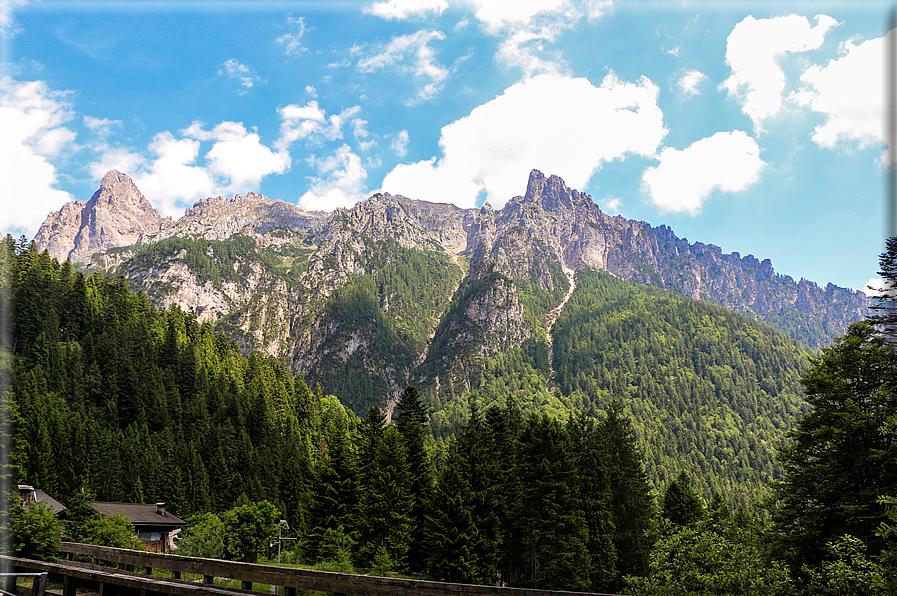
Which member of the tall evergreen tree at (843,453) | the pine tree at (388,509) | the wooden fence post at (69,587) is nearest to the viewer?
the wooden fence post at (69,587)

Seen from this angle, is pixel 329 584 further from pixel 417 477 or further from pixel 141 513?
pixel 141 513

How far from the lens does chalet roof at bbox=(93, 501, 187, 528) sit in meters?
72.9

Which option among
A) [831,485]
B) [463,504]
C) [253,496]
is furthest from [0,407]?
[253,496]

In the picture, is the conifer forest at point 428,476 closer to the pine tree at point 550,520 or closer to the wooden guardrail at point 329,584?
the pine tree at point 550,520

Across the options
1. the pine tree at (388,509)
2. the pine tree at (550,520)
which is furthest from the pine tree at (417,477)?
the pine tree at (550,520)

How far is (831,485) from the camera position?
29703mm

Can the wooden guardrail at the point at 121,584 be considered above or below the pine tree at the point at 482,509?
above

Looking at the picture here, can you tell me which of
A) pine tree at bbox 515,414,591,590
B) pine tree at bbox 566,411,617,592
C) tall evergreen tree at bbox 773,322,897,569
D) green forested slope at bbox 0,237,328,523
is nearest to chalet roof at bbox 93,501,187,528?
green forested slope at bbox 0,237,328,523

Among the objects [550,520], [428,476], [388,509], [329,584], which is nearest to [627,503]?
[550,520]

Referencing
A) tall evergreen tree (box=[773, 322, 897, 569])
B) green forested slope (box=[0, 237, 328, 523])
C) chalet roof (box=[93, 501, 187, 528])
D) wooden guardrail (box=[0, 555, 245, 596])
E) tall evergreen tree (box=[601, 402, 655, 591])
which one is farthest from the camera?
green forested slope (box=[0, 237, 328, 523])

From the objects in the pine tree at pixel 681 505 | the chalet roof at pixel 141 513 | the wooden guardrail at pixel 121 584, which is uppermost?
the wooden guardrail at pixel 121 584

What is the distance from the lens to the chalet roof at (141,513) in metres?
72.9

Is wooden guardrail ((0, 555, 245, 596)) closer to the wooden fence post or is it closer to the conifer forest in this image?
the wooden fence post

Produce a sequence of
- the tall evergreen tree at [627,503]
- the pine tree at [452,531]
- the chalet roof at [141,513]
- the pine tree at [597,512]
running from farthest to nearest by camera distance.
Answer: the chalet roof at [141,513], the tall evergreen tree at [627,503], the pine tree at [597,512], the pine tree at [452,531]
